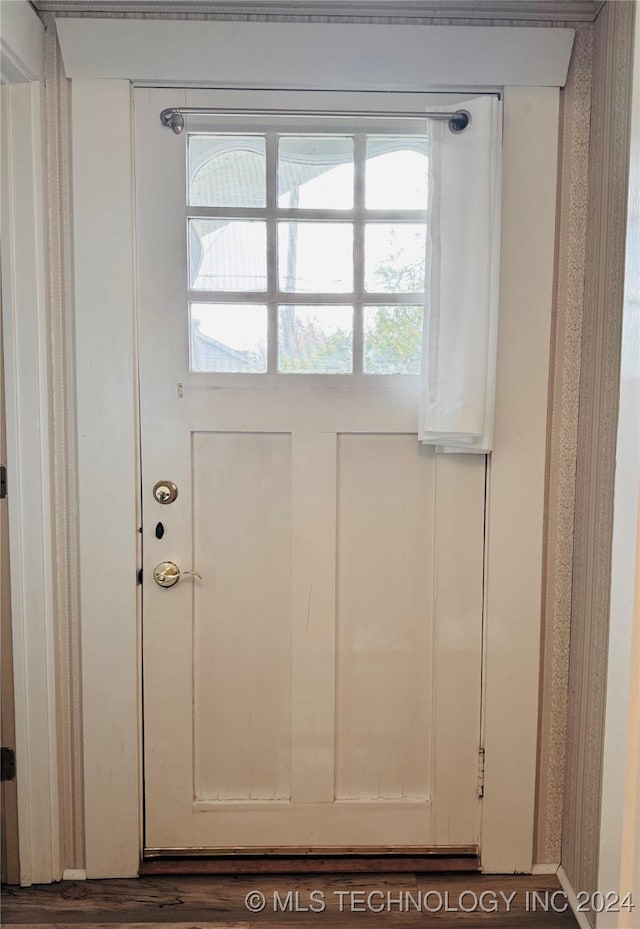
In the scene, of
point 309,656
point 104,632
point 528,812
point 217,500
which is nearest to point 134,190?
point 217,500

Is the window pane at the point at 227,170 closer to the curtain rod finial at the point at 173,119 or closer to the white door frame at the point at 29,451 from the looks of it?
the curtain rod finial at the point at 173,119

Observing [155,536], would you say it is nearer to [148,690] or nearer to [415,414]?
[148,690]

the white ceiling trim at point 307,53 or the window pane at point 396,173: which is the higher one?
the white ceiling trim at point 307,53

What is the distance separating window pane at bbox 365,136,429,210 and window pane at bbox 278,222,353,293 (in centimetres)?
11

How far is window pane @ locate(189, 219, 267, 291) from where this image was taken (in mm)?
1929

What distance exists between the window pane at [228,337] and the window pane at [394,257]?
298mm

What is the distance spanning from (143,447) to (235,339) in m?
0.37

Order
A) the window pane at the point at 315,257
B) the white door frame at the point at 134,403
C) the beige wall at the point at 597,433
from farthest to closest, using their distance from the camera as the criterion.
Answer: the window pane at the point at 315,257
the white door frame at the point at 134,403
the beige wall at the point at 597,433

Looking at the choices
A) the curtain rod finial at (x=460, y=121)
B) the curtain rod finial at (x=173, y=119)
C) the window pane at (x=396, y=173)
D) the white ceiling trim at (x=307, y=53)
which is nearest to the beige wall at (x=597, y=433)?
the white ceiling trim at (x=307, y=53)

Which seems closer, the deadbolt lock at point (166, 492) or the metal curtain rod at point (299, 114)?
the metal curtain rod at point (299, 114)

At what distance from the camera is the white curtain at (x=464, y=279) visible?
1.85 meters

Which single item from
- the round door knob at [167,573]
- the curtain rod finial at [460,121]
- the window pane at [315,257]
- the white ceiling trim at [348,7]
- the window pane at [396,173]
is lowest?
the round door knob at [167,573]

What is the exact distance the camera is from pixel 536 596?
200 centimetres

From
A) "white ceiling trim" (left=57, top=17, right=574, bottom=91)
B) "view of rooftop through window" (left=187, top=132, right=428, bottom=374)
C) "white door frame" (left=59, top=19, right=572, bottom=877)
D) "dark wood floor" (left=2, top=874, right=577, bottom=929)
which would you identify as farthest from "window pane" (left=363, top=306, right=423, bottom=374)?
"dark wood floor" (left=2, top=874, right=577, bottom=929)
